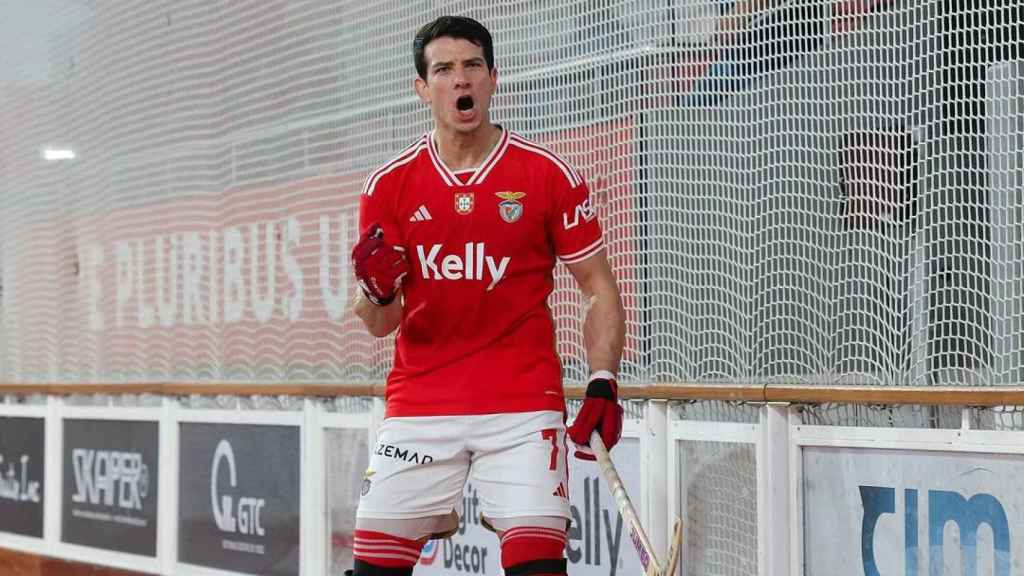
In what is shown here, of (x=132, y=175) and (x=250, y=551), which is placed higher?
(x=132, y=175)

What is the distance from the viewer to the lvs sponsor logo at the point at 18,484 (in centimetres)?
903

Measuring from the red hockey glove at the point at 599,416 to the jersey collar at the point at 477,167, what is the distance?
54cm

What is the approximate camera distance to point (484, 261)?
3848mm

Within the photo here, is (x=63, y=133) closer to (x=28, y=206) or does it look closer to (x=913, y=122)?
(x=28, y=206)

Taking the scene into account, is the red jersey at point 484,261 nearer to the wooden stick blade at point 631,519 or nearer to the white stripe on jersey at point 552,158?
the white stripe on jersey at point 552,158

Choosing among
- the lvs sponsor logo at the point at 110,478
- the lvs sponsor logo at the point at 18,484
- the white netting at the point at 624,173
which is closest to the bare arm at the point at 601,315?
the white netting at the point at 624,173

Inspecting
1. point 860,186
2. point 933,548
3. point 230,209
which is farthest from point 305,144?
point 933,548

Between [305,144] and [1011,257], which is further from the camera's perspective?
[305,144]

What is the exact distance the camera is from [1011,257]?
3873 mm

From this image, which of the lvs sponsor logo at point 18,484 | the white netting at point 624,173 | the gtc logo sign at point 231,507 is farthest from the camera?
the lvs sponsor logo at point 18,484

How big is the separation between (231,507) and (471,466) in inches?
139

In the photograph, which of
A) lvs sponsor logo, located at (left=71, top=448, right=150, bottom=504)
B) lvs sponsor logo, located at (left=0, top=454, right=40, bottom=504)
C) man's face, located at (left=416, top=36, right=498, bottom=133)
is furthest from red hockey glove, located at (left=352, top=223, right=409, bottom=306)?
lvs sponsor logo, located at (left=0, top=454, right=40, bottom=504)

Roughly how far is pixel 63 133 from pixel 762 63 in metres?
5.16

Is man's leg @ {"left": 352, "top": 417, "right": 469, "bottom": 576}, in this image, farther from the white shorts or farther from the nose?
the nose
